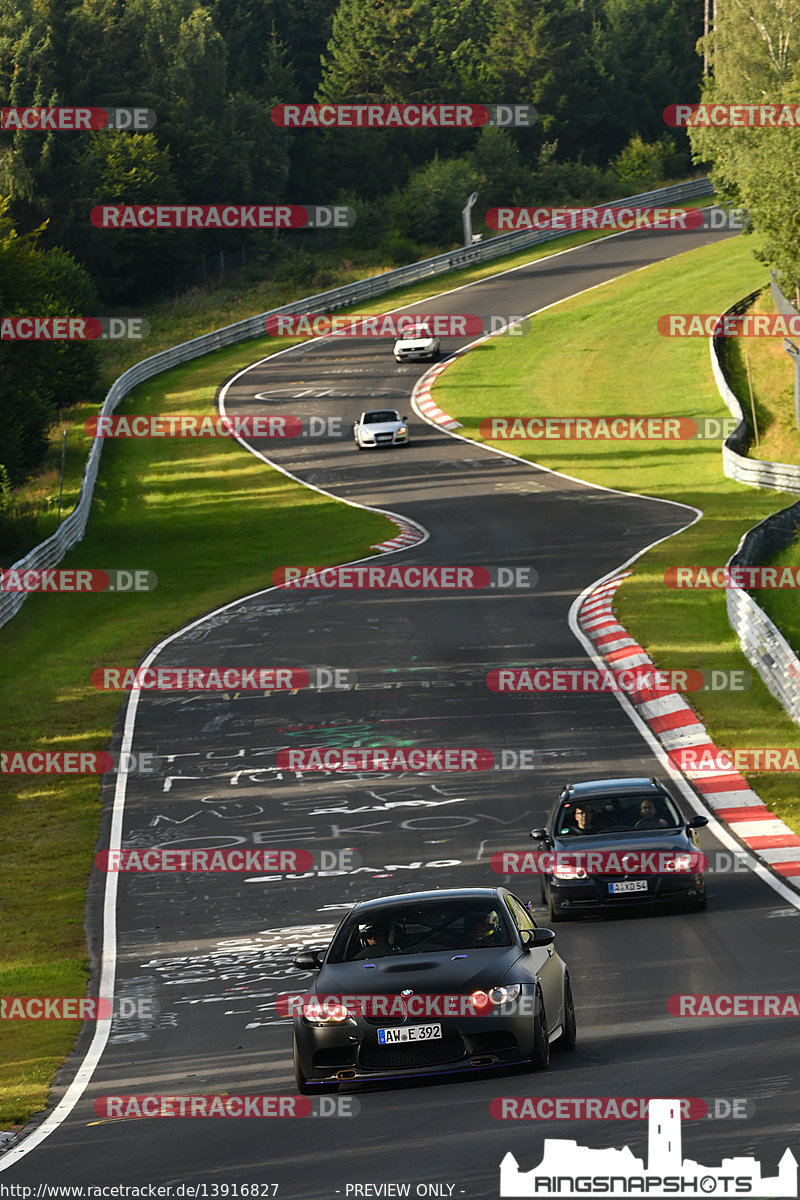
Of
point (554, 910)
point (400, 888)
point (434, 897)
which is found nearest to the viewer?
point (434, 897)

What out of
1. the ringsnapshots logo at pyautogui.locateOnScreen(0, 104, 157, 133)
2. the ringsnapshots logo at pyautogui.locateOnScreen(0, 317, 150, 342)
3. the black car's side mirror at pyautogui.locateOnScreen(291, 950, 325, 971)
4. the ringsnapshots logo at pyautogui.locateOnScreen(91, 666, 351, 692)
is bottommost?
the ringsnapshots logo at pyautogui.locateOnScreen(91, 666, 351, 692)

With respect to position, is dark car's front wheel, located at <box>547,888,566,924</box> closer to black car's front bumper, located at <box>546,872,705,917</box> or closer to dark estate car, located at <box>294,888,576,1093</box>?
black car's front bumper, located at <box>546,872,705,917</box>

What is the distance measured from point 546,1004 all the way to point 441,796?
1141cm

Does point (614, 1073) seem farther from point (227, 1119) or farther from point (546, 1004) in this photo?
point (227, 1119)

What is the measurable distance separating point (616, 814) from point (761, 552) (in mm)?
20072

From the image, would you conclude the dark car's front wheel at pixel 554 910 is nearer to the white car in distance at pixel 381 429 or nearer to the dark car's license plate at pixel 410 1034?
the dark car's license plate at pixel 410 1034

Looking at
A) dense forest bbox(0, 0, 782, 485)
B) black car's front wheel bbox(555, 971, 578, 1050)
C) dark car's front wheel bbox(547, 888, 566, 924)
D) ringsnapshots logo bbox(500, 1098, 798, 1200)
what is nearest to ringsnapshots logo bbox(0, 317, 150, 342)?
dense forest bbox(0, 0, 782, 485)

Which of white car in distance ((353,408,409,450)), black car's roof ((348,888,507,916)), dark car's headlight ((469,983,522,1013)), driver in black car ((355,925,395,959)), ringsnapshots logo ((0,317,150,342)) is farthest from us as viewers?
white car in distance ((353,408,409,450))

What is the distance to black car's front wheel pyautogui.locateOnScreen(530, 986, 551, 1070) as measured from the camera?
35.6 ft

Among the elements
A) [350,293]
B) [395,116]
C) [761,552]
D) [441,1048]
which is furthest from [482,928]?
[395,116]

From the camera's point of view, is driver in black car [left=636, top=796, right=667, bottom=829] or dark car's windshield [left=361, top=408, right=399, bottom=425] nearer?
driver in black car [left=636, top=796, right=667, bottom=829]

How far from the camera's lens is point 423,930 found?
1177cm

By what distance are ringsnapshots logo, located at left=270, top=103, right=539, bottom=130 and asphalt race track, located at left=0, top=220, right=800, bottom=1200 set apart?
6584 centimetres

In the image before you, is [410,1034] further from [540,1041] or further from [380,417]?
[380,417]
